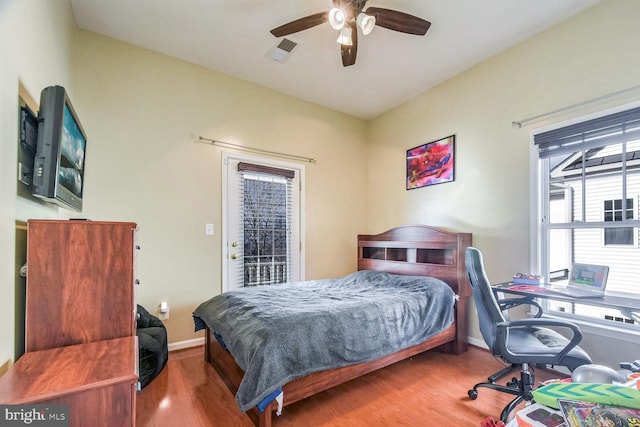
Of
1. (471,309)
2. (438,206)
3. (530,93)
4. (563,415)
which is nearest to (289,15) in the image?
(530,93)

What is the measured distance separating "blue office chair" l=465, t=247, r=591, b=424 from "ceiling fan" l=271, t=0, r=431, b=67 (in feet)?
5.62

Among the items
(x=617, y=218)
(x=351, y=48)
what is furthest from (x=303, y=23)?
(x=617, y=218)

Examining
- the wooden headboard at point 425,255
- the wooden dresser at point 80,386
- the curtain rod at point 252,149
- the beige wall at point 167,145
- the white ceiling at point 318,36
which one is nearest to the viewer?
the wooden dresser at point 80,386

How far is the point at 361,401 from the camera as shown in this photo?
6.47 feet

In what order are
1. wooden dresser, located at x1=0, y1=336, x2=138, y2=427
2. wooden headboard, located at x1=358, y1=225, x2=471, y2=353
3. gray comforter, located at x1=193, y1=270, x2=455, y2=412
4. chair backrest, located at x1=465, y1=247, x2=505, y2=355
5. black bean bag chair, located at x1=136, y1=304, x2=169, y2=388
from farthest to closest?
wooden headboard, located at x1=358, y1=225, x2=471, y2=353 < black bean bag chair, located at x1=136, y1=304, x2=169, y2=388 < chair backrest, located at x1=465, y1=247, x2=505, y2=355 < gray comforter, located at x1=193, y1=270, x2=455, y2=412 < wooden dresser, located at x1=0, y1=336, x2=138, y2=427

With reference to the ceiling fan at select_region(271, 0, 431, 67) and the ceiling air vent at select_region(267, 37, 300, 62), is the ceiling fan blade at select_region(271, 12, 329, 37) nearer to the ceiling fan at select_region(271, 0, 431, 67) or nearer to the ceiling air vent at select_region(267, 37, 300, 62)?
the ceiling fan at select_region(271, 0, 431, 67)

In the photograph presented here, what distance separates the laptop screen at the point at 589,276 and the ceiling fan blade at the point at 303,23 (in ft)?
8.93

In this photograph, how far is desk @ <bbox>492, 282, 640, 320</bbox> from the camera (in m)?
1.68

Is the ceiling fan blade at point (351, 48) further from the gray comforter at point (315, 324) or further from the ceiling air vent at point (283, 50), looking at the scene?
the gray comforter at point (315, 324)

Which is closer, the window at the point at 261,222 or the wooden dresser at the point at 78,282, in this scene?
the wooden dresser at the point at 78,282

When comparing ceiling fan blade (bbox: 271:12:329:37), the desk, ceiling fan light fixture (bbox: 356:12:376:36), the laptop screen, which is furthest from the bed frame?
ceiling fan blade (bbox: 271:12:329:37)

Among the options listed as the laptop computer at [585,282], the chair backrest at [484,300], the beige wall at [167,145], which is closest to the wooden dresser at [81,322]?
the beige wall at [167,145]

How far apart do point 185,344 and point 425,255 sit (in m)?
2.78

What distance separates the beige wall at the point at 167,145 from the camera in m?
2.60
